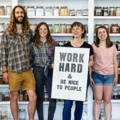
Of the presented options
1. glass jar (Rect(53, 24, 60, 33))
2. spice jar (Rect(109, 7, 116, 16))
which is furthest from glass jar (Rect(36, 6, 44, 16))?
spice jar (Rect(109, 7, 116, 16))

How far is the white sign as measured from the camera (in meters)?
3.60

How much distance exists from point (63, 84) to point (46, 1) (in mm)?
1534

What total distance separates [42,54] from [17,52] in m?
0.33

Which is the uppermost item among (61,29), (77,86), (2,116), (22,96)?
(61,29)

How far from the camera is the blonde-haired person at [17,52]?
3578mm

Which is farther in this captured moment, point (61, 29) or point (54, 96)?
point (61, 29)

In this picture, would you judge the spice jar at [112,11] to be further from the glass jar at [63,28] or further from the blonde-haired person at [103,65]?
the glass jar at [63,28]

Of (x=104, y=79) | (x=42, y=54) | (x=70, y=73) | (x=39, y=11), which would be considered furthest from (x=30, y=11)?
(x=104, y=79)

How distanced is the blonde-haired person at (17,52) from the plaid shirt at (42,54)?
10 centimetres

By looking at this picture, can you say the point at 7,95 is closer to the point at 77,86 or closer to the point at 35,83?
the point at 35,83

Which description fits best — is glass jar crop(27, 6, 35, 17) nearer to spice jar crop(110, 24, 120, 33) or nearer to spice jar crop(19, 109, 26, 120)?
spice jar crop(110, 24, 120, 33)

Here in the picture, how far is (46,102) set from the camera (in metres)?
4.39

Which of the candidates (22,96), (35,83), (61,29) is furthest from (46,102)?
(61,29)

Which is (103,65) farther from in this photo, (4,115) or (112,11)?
(4,115)
